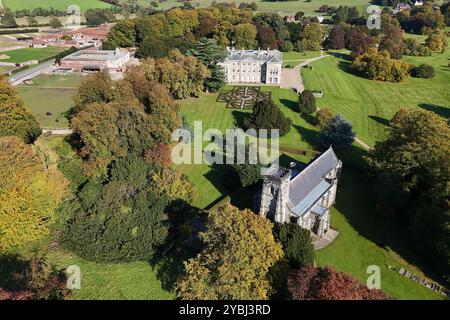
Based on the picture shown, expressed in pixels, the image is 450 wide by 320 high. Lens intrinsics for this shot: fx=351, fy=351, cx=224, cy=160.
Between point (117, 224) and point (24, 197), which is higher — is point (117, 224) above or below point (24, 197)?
below

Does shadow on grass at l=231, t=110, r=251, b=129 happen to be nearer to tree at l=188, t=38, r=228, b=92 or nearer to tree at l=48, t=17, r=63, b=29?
tree at l=188, t=38, r=228, b=92

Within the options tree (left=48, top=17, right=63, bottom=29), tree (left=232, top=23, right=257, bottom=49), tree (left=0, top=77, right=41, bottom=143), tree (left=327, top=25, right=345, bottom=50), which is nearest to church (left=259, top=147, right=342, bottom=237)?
tree (left=0, top=77, right=41, bottom=143)

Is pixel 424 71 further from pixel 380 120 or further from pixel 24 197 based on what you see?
pixel 24 197

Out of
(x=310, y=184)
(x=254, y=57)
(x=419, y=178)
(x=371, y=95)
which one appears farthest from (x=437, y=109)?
(x=310, y=184)

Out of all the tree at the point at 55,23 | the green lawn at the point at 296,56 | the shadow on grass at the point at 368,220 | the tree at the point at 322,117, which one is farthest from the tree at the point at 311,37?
the tree at the point at 55,23

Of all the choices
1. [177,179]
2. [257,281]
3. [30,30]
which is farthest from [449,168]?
[30,30]

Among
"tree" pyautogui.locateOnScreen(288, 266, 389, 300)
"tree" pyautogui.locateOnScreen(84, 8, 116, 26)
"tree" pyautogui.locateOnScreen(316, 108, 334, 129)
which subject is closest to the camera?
"tree" pyautogui.locateOnScreen(288, 266, 389, 300)
